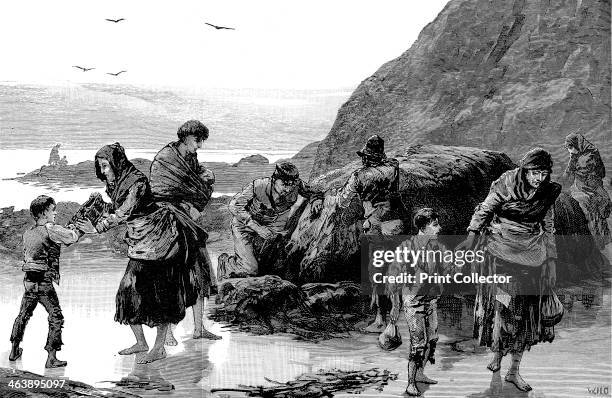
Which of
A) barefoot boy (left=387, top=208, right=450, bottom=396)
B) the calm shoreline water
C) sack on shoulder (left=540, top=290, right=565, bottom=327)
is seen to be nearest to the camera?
barefoot boy (left=387, top=208, right=450, bottom=396)

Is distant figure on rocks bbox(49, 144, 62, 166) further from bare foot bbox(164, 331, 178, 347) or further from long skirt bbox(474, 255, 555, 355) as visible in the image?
long skirt bbox(474, 255, 555, 355)

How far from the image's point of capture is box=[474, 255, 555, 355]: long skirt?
610cm

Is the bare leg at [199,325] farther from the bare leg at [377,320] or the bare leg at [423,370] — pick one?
the bare leg at [423,370]

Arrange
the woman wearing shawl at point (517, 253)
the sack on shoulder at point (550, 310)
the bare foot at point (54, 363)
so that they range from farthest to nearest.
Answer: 1. the bare foot at point (54, 363)
2. the sack on shoulder at point (550, 310)
3. the woman wearing shawl at point (517, 253)

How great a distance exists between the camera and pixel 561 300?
21.0 feet

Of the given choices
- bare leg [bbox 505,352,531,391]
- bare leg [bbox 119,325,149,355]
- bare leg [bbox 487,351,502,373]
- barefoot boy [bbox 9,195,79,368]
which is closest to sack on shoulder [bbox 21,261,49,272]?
barefoot boy [bbox 9,195,79,368]

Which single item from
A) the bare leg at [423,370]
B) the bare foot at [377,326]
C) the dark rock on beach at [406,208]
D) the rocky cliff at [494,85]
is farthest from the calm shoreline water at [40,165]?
the bare leg at [423,370]

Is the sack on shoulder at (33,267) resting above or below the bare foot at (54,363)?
above

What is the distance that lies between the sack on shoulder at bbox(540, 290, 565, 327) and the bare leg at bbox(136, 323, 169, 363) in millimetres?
2787

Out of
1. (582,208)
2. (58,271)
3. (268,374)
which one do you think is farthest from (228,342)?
(582,208)

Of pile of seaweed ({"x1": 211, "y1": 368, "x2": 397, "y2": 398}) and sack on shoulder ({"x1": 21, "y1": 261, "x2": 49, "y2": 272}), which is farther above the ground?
sack on shoulder ({"x1": 21, "y1": 261, "x2": 49, "y2": 272})

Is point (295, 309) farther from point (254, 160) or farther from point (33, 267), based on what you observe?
point (33, 267)

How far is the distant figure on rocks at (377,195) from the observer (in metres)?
6.34

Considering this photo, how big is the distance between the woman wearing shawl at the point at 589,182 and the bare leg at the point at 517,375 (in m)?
1.17
